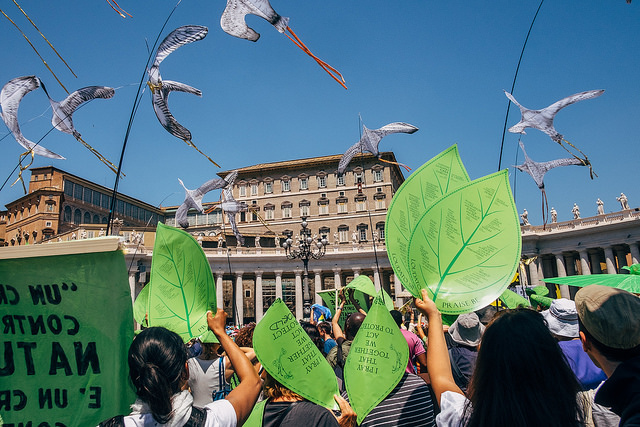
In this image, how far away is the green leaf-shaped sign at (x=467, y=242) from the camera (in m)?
2.53

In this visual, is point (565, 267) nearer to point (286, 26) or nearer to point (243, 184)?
point (243, 184)

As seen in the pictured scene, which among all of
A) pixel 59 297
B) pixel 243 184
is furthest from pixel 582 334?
pixel 243 184

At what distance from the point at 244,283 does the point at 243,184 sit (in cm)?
1342

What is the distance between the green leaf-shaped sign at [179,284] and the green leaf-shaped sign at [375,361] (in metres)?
1.03

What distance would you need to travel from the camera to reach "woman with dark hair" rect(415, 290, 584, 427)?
67.3 inches

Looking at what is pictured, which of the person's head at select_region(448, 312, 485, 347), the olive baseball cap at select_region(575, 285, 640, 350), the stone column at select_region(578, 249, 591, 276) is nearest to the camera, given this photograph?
the olive baseball cap at select_region(575, 285, 640, 350)

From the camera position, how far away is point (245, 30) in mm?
6562

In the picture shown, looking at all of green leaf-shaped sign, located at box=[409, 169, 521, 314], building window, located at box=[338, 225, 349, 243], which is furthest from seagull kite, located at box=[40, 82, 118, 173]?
building window, located at box=[338, 225, 349, 243]

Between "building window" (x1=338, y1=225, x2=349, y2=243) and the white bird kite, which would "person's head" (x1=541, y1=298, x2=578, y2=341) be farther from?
"building window" (x1=338, y1=225, x2=349, y2=243)

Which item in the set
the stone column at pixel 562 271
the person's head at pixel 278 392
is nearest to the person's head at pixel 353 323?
the person's head at pixel 278 392

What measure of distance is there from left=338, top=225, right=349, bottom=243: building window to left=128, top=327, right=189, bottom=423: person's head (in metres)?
49.7

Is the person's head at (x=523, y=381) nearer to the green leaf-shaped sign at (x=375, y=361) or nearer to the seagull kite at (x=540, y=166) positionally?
the green leaf-shaped sign at (x=375, y=361)

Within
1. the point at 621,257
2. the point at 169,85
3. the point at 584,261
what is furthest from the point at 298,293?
the point at 169,85

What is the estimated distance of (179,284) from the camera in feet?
10.4
